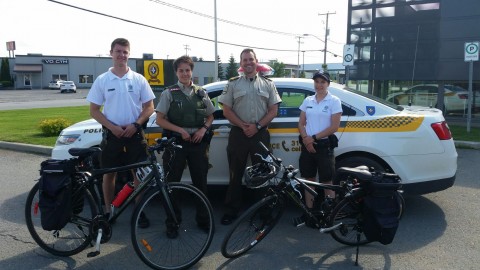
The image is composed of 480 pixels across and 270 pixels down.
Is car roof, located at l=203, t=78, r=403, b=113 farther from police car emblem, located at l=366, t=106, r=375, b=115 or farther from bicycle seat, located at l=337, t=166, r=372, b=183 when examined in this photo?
bicycle seat, located at l=337, t=166, r=372, b=183

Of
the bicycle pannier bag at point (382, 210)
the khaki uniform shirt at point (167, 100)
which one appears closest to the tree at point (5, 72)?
the khaki uniform shirt at point (167, 100)

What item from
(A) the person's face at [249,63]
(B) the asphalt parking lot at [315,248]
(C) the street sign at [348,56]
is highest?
(C) the street sign at [348,56]

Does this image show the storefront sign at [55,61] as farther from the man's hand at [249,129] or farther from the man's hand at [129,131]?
the man's hand at [249,129]

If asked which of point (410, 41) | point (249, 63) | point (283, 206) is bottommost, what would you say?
point (283, 206)

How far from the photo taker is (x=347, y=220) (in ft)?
12.5

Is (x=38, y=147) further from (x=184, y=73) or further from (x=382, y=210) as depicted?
(x=382, y=210)

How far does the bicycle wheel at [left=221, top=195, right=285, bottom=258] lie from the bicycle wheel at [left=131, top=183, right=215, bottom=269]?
7.8 inches

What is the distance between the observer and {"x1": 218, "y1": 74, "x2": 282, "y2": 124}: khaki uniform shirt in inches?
175

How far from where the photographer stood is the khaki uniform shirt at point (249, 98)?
14.6 ft

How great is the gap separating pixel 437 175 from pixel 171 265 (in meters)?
3.07

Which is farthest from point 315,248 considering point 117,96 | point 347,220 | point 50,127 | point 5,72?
point 5,72

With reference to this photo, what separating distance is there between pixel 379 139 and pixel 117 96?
2862 millimetres

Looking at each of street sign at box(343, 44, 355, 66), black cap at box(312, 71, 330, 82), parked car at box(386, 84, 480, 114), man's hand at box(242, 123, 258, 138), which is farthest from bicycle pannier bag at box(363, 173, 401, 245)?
parked car at box(386, 84, 480, 114)

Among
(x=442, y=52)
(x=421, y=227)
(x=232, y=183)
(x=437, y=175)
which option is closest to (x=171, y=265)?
(x=232, y=183)
